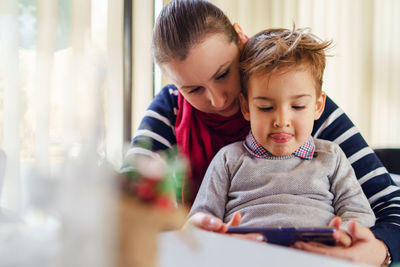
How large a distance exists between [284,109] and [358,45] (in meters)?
2.34

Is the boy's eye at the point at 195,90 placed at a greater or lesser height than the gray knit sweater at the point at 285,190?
greater

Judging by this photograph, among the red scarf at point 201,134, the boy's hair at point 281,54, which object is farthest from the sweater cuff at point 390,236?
the red scarf at point 201,134

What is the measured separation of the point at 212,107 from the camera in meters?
1.09

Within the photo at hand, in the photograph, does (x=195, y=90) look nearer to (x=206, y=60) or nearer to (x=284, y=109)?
(x=206, y=60)

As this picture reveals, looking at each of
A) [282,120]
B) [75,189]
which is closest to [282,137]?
[282,120]

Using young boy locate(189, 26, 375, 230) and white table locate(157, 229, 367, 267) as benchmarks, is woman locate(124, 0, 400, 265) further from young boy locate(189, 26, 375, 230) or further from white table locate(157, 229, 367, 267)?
white table locate(157, 229, 367, 267)

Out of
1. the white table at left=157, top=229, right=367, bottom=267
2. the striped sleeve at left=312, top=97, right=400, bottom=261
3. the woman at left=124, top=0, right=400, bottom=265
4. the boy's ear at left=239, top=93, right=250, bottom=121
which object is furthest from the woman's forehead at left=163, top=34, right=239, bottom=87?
the white table at left=157, top=229, right=367, bottom=267

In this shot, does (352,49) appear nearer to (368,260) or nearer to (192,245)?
(368,260)

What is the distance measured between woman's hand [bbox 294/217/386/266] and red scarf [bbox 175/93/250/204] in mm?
505

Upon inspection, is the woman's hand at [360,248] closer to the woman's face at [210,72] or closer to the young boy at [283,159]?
the young boy at [283,159]

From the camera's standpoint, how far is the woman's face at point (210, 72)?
3.24 ft

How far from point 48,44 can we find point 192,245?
1777mm

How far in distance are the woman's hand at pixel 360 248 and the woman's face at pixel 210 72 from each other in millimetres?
469

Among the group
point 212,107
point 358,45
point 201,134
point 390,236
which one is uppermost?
point 358,45
